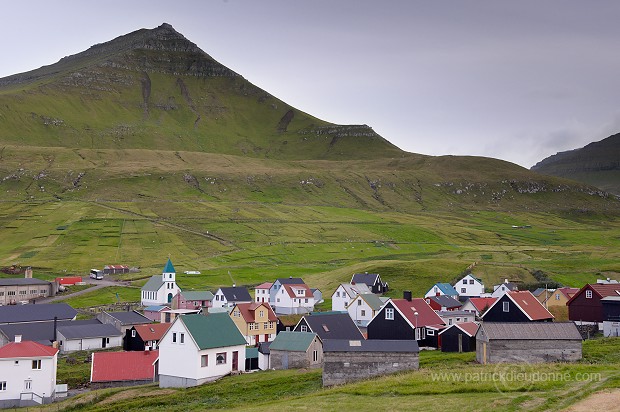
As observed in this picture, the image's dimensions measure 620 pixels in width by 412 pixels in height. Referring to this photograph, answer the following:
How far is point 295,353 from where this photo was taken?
5853cm

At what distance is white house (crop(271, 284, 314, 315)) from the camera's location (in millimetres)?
105562

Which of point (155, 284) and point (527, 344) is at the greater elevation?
point (155, 284)

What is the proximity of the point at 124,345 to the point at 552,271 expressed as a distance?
75.0 meters

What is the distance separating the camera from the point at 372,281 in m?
112

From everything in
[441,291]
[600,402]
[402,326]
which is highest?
[441,291]

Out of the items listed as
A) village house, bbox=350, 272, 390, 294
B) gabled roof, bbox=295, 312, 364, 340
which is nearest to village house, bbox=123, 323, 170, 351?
gabled roof, bbox=295, 312, 364, 340

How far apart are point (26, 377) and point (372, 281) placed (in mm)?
64072

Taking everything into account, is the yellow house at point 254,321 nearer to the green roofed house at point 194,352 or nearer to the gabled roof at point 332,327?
the gabled roof at point 332,327

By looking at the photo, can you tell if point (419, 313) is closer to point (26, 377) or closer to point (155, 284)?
point (26, 377)

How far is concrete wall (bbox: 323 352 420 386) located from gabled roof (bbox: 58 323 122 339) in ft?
144

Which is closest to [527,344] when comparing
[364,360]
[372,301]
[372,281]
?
[364,360]

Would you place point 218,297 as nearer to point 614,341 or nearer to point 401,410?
point 614,341

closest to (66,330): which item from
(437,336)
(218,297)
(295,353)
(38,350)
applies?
(38,350)

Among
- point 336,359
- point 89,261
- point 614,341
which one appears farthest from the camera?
point 89,261
